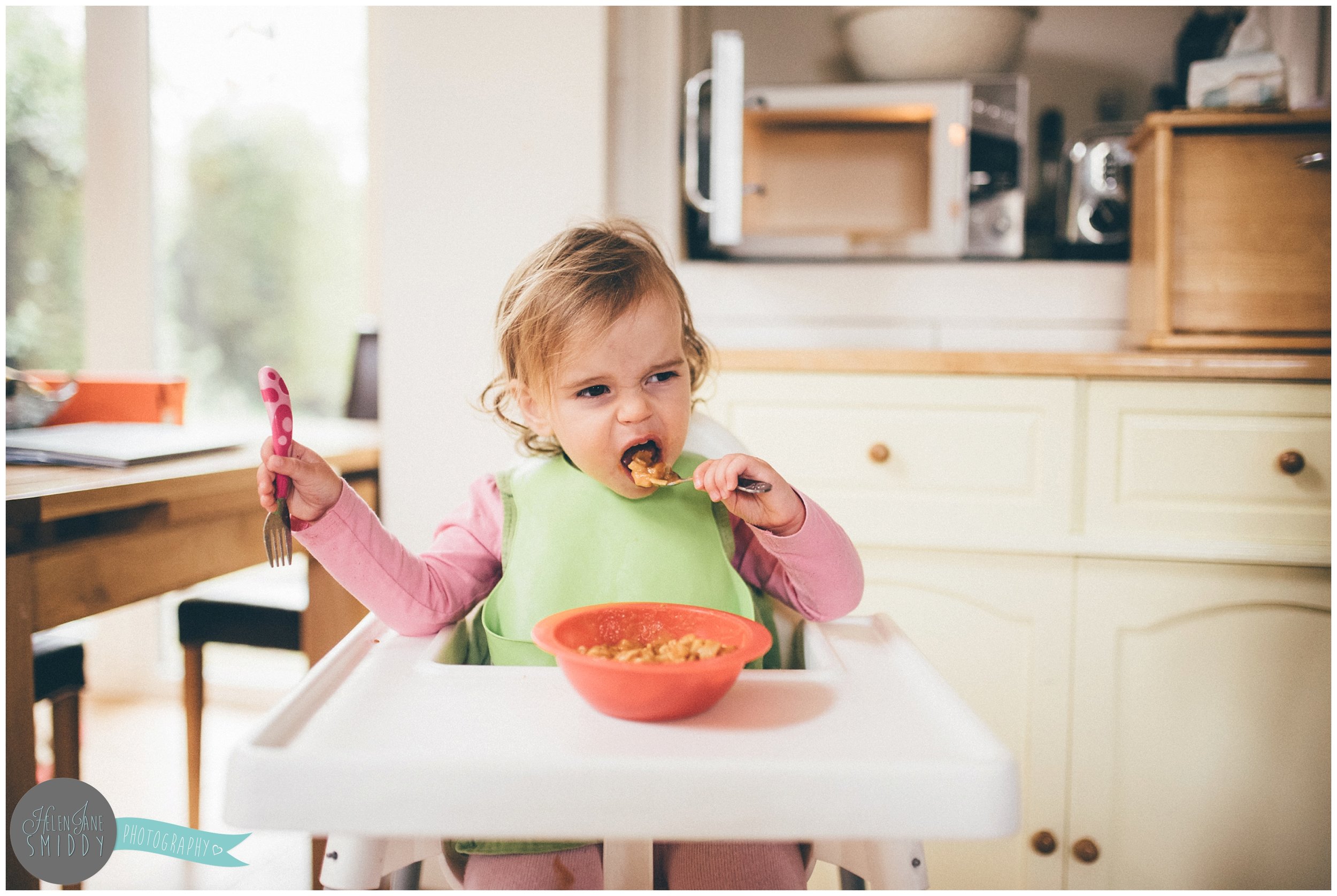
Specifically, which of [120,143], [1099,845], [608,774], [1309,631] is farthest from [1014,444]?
[120,143]

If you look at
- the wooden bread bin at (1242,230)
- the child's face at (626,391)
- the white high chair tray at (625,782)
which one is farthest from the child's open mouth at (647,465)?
the wooden bread bin at (1242,230)

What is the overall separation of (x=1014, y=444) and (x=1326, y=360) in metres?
0.41

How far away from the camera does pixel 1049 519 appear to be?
125cm

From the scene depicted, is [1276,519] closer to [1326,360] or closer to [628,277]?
[1326,360]

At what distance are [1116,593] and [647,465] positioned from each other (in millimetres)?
838

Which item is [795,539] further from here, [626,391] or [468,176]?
[468,176]

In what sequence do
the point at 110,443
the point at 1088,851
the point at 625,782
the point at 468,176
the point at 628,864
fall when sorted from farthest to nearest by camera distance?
the point at 468,176, the point at 1088,851, the point at 110,443, the point at 628,864, the point at 625,782

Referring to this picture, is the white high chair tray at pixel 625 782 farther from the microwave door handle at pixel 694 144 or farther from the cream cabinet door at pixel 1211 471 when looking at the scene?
the microwave door handle at pixel 694 144

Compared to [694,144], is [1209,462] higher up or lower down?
lower down

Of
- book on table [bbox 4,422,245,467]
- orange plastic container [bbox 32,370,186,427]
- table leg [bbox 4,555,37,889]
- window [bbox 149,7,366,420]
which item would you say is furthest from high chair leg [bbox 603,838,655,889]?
window [bbox 149,7,366,420]

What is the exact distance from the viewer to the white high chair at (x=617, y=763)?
18.8 inches

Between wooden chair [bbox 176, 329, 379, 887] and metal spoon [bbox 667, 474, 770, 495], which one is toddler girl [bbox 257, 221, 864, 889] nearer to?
metal spoon [bbox 667, 474, 770, 495]

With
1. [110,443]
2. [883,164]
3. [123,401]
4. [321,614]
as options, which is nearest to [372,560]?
[110,443]

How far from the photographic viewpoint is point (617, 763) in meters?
0.48
